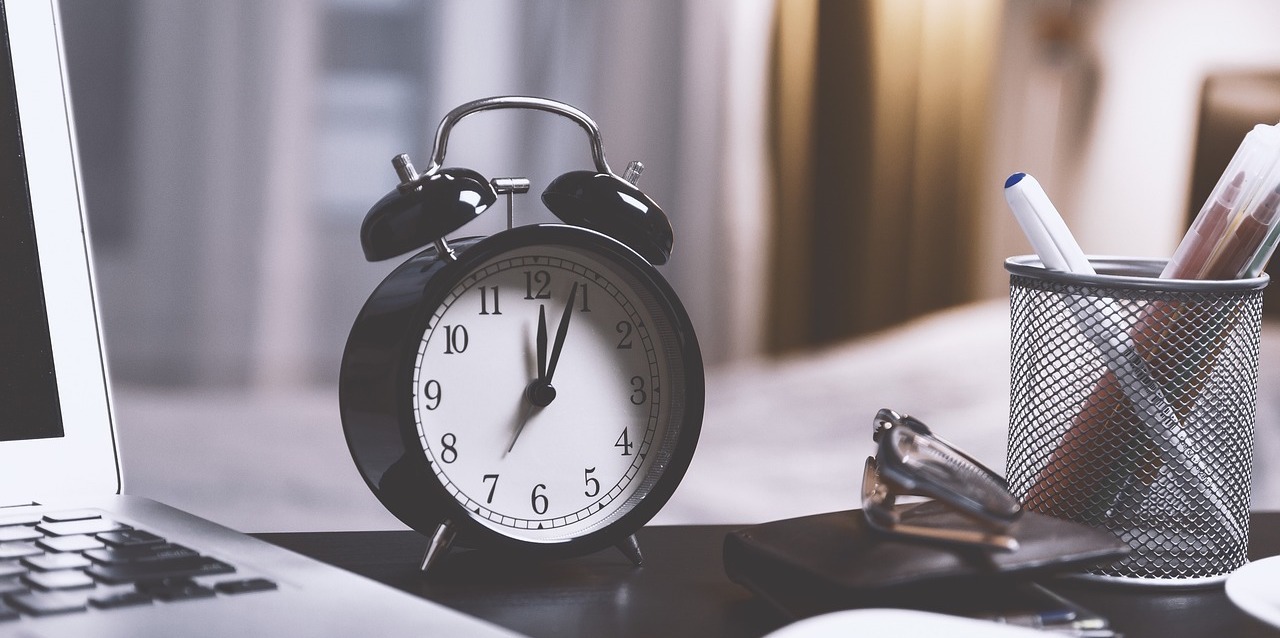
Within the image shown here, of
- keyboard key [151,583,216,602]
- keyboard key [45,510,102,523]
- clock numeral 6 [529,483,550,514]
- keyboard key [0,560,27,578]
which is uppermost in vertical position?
keyboard key [0,560,27,578]

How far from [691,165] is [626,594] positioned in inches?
88.7

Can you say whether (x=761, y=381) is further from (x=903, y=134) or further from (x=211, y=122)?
(x=211, y=122)

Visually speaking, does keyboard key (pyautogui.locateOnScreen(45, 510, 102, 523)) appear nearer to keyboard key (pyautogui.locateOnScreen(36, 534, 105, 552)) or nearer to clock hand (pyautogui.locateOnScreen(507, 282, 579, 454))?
keyboard key (pyautogui.locateOnScreen(36, 534, 105, 552))

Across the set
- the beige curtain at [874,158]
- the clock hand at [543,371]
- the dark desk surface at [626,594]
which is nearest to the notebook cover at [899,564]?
the dark desk surface at [626,594]

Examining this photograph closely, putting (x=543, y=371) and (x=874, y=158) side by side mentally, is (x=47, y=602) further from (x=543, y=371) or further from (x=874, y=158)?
(x=874, y=158)

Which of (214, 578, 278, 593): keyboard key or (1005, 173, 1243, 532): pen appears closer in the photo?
(214, 578, 278, 593): keyboard key

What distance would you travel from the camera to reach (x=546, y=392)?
0.55 m

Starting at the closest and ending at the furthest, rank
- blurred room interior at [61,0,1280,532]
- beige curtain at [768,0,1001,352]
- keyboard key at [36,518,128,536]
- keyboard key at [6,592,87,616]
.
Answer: keyboard key at [6,592,87,616], keyboard key at [36,518,128,536], blurred room interior at [61,0,1280,532], beige curtain at [768,0,1001,352]

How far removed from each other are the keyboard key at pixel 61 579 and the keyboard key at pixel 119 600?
0.02m

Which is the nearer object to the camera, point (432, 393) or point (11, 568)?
point (11, 568)

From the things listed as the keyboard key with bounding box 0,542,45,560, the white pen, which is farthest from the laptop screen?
the white pen

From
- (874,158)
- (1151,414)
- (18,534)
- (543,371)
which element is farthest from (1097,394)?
(874,158)

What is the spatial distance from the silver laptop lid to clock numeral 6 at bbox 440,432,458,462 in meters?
0.17

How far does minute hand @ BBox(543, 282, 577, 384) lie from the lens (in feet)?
1.84
